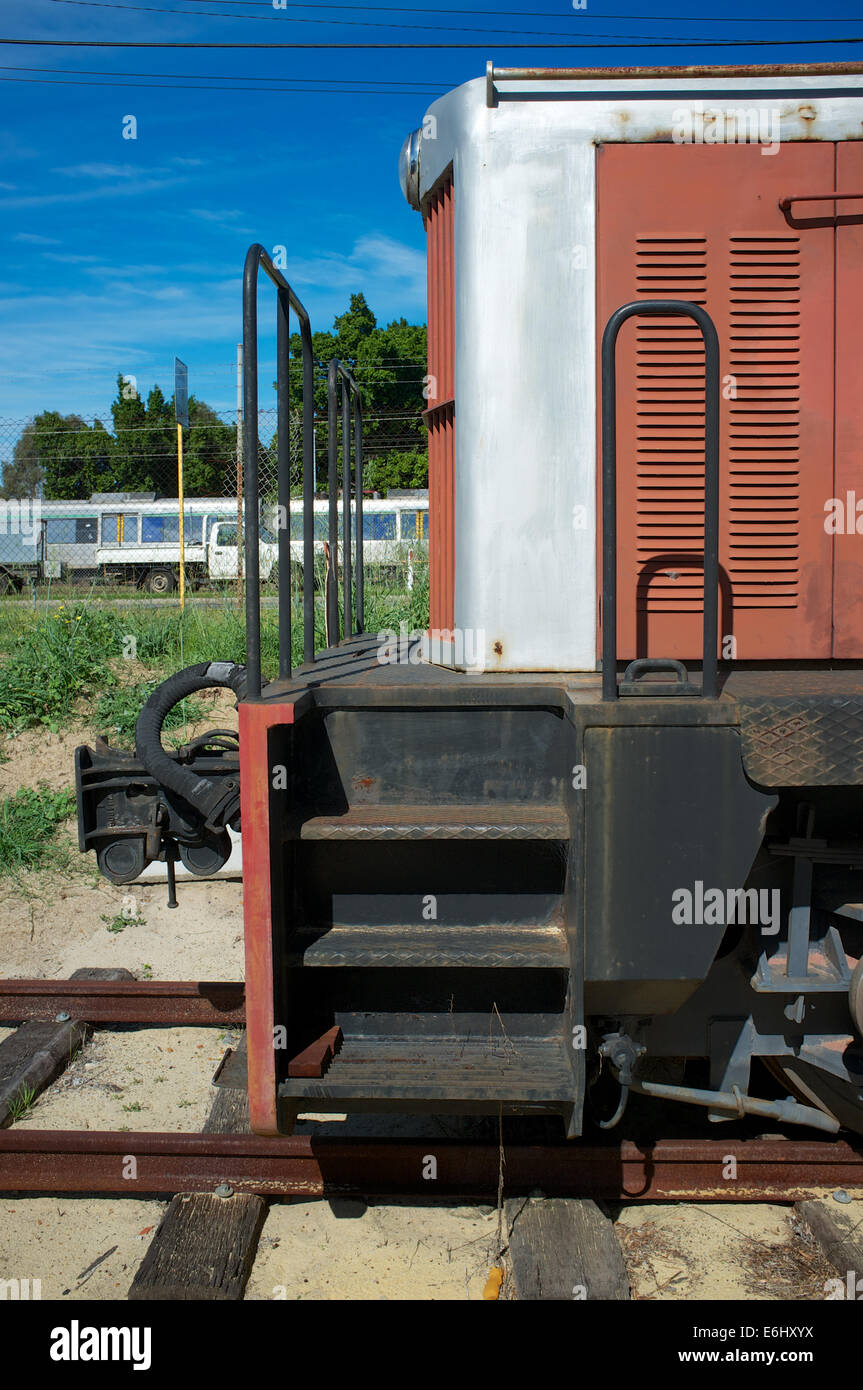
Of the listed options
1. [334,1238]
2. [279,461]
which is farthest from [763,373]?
[334,1238]

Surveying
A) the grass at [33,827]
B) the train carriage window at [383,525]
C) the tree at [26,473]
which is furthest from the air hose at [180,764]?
the tree at [26,473]

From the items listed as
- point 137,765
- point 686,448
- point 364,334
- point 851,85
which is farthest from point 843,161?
point 364,334

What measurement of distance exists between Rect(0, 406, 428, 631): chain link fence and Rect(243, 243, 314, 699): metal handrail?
6.09 feet

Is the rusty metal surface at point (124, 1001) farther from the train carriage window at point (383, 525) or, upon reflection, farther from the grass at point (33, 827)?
the train carriage window at point (383, 525)

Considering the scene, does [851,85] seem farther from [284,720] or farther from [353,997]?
[353,997]

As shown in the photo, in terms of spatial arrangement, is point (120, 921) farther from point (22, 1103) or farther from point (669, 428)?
point (669, 428)

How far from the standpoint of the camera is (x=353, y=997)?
2.77 metres

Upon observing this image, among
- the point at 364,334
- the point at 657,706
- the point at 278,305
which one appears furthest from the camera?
the point at 364,334

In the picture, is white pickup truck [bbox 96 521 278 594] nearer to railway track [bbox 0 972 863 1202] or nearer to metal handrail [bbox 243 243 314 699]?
metal handrail [bbox 243 243 314 699]

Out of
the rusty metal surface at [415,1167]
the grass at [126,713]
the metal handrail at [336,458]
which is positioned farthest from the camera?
the grass at [126,713]

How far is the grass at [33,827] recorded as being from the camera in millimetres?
6461

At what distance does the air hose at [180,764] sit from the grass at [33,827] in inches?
134

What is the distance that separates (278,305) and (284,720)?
127 cm

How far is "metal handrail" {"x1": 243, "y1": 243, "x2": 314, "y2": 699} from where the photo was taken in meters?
2.46
